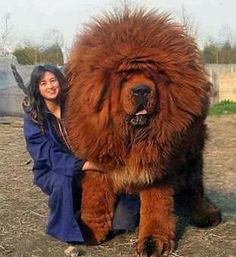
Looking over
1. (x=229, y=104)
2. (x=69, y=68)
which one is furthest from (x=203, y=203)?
(x=229, y=104)

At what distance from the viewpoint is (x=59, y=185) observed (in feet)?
12.4

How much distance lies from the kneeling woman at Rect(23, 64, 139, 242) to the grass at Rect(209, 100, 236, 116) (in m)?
8.98

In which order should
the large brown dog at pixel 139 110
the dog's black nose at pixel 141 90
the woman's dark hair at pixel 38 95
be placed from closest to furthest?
the dog's black nose at pixel 141 90 → the large brown dog at pixel 139 110 → the woman's dark hair at pixel 38 95

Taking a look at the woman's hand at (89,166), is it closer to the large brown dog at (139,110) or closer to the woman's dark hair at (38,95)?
Result: the large brown dog at (139,110)

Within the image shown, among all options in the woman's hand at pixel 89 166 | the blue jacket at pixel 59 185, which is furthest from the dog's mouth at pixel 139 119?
the blue jacket at pixel 59 185

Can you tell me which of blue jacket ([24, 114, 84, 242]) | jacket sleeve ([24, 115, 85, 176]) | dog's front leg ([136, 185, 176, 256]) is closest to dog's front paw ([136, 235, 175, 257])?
dog's front leg ([136, 185, 176, 256])

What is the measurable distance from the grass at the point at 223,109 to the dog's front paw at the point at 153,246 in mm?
9245

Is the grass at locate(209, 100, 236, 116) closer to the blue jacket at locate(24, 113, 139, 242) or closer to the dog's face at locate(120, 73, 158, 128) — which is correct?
the blue jacket at locate(24, 113, 139, 242)

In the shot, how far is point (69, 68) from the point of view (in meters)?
3.54

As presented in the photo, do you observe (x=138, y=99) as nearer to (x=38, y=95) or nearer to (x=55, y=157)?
(x=55, y=157)

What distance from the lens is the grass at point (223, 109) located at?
42.5 ft

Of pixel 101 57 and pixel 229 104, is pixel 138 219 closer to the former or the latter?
pixel 101 57

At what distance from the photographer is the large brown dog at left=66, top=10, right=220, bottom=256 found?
10.5 ft

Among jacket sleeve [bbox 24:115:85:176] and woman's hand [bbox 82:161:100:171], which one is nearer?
woman's hand [bbox 82:161:100:171]
